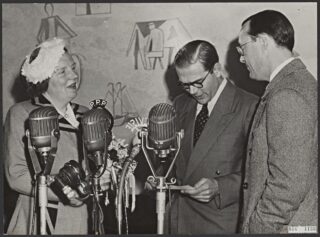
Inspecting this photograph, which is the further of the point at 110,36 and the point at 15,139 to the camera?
the point at 110,36

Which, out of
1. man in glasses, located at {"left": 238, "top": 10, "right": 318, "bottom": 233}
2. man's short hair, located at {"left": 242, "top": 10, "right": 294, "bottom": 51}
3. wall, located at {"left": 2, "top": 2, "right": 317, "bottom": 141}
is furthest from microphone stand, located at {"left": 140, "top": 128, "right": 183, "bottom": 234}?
man's short hair, located at {"left": 242, "top": 10, "right": 294, "bottom": 51}

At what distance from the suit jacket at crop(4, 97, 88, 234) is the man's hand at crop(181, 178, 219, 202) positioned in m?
0.50

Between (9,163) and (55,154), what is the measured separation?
0.31m

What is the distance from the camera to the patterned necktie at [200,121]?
238 cm

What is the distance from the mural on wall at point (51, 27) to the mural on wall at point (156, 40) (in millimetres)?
317

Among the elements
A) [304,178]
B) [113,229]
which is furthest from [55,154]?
[304,178]

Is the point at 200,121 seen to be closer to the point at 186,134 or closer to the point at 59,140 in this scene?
the point at 186,134

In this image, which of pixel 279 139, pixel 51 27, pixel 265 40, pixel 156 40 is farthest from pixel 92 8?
pixel 279 139

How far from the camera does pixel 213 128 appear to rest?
2.36m

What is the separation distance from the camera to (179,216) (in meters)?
2.41

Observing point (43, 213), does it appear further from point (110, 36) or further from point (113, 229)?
point (110, 36)

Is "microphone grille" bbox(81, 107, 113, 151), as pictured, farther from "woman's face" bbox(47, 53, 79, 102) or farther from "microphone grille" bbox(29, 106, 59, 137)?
"woman's face" bbox(47, 53, 79, 102)

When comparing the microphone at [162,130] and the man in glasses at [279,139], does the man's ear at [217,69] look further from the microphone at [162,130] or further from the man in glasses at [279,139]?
the microphone at [162,130]

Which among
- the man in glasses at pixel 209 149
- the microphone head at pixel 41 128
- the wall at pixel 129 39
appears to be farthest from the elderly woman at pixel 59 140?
the man in glasses at pixel 209 149
